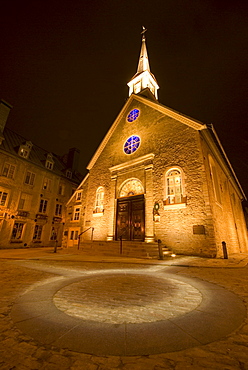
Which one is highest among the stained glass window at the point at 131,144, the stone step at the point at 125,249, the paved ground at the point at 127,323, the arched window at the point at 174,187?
the stained glass window at the point at 131,144

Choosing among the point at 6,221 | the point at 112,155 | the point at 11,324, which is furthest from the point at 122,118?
the point at 11,324

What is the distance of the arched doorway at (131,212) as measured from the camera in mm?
11594

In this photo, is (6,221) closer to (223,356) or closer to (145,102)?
(145,102)

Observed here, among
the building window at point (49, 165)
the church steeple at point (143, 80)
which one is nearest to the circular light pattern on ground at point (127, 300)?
the building window at point (49, 165)

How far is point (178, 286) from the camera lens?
3.49m

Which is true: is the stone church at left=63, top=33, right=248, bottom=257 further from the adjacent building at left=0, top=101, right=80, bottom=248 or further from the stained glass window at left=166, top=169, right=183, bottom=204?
the adjacent building at left=0, top=101, right=80, bottom=248

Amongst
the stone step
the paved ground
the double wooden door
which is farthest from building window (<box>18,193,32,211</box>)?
the paved ground

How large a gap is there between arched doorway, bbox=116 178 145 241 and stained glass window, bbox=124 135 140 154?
2576mm

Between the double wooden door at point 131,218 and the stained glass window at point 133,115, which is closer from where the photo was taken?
the double wooden door at point 131,218

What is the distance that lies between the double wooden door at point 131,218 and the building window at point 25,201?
10942 millimetres

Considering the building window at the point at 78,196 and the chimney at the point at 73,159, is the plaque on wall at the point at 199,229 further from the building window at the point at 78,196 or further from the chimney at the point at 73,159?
the chimney at the point at 73,159

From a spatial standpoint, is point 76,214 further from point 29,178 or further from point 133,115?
point 133,115

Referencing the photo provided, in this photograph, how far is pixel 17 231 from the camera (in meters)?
16.8

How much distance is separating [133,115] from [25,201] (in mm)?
14125
